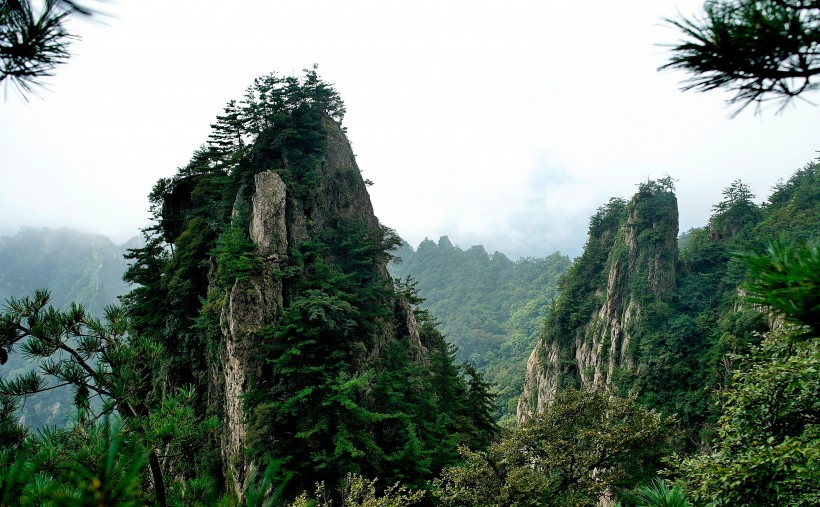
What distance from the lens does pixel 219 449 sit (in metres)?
14.7

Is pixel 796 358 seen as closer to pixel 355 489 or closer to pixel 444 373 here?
pixel 355 489

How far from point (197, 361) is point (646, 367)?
28.7 m

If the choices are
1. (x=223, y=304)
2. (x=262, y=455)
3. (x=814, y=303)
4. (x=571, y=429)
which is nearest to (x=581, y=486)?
(x=571, y=429)

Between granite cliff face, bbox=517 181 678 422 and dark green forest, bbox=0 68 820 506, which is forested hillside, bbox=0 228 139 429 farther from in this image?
dark green forest, bbox=0 68 820 506

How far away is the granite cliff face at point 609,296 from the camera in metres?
33.6

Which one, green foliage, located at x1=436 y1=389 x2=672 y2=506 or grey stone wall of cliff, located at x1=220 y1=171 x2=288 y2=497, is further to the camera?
grey stone wall of cliff, located at x1=220 y1=171 x2=288 y2=497

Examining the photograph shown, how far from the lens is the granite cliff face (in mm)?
33562

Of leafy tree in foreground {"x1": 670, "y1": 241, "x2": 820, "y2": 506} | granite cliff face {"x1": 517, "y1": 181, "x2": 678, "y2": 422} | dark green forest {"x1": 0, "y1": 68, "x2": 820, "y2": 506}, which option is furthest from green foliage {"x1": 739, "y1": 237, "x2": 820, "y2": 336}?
granite cliff face {"x1": 517, "y1": 181, "x2": 678, "y2": 422}

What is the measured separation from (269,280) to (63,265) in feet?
466

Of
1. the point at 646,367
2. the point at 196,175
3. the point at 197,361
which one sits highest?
the point at 196,175

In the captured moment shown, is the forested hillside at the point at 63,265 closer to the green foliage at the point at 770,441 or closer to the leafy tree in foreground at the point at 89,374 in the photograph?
the leafy tree in foreground at the point at 89,374

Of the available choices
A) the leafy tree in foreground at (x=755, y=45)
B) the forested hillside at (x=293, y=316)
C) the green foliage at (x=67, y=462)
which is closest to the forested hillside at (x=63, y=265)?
the forested hillside at (x=293, y=316)

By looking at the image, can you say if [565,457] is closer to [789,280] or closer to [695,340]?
[789,280]

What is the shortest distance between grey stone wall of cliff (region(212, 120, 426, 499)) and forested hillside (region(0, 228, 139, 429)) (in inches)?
3878
